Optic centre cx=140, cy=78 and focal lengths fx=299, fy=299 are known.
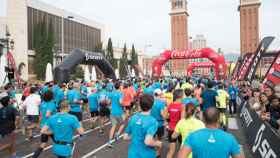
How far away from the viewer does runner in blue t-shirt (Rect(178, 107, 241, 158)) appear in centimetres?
300

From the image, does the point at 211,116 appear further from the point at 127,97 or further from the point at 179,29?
the point at 179,29

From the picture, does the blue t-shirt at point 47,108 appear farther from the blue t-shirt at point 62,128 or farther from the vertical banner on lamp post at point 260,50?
the vertical banner on lamp post at point 260,50

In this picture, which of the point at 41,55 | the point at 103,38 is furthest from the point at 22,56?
the point at 103,38

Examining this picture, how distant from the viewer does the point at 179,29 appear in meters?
113

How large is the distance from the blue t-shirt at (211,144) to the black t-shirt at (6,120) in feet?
16.8

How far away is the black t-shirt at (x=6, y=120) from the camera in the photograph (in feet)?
22.1

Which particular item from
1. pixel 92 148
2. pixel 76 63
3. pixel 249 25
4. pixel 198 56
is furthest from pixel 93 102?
pixel 249 25

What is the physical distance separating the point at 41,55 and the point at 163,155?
205 ft

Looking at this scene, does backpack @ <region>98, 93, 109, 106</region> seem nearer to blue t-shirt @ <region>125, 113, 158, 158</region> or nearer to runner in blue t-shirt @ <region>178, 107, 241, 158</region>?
blue t-shirt @ <region>125, 113, 158, 158</region>

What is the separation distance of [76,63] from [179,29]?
323 feet

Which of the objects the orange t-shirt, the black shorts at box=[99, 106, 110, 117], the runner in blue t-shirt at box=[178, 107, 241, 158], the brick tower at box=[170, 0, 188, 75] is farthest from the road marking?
the brick tower at box=[170, 0, 188, 75]

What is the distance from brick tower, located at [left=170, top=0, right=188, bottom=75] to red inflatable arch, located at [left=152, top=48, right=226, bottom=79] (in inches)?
3260

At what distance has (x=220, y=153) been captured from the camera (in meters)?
3.02

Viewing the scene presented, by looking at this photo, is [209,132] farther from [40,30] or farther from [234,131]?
[40,30]
